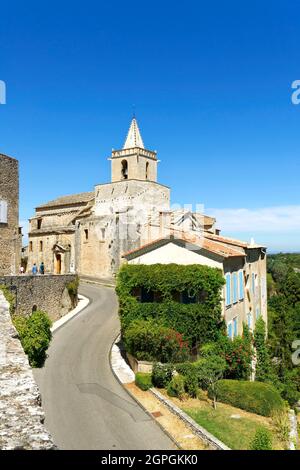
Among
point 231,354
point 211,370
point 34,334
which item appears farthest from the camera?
point 231,354

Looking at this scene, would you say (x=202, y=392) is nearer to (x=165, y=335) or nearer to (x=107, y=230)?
(x=165, y=335)

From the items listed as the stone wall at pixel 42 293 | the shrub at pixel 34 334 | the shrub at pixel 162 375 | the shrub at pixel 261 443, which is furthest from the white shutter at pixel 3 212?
the shrub at pixel 261 443

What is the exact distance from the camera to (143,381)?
17.3 meters

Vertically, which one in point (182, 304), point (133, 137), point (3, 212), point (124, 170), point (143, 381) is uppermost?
point (133, 137)

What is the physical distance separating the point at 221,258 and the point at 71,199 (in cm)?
3576

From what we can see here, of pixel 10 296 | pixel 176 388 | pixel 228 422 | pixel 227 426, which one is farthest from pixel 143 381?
pixel 10 296

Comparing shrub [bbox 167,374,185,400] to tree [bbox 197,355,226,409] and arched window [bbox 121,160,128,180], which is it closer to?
tree [bbox 197,355,226,409]

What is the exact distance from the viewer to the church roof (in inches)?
1996

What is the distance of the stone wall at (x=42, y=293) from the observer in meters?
23.0

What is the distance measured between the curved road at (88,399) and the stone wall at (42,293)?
7.30ft

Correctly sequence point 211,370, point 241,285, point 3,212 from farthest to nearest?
point 3,212
point 241,285
point 211,370

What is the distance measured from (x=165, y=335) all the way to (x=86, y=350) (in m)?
5.41

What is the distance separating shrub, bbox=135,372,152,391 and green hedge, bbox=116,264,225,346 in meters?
3.28

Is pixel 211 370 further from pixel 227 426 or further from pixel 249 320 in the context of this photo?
pixel 249 320
